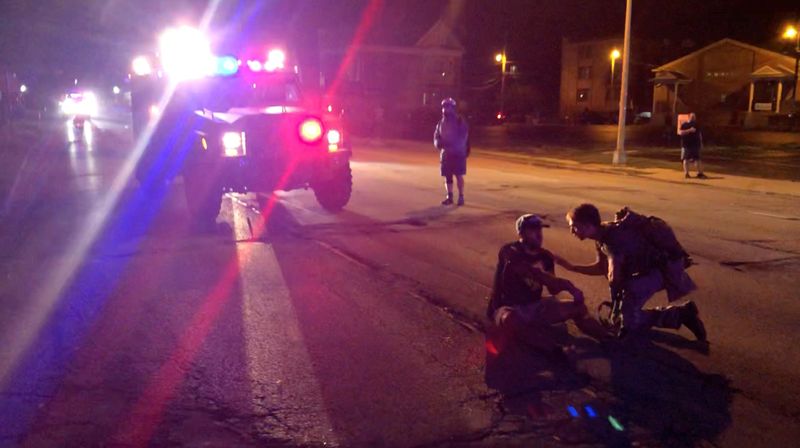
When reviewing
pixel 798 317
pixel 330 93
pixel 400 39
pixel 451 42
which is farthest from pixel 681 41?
pixel 798 317

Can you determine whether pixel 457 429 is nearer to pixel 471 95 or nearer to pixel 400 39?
pixel 400 39

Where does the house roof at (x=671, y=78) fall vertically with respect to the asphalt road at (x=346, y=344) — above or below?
above

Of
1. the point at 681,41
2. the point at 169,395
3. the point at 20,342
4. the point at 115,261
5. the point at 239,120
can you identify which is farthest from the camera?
the point at 681,41

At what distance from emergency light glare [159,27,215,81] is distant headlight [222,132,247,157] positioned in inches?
74.6

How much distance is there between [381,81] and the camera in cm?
5988

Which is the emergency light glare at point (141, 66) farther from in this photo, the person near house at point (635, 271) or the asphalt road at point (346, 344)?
the person near house at point (635, 271)

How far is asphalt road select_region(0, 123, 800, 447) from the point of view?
457cm

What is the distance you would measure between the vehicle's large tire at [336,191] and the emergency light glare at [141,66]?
5117 mm

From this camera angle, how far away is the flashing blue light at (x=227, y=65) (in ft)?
40.1

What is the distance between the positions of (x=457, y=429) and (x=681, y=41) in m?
65.8

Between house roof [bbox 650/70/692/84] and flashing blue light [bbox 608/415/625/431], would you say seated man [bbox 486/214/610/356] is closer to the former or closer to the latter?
flashing blue light [bbox 608/415/625/431]

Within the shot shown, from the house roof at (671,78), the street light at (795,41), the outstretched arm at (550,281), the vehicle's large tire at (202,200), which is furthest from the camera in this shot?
the house roof at (671,78)

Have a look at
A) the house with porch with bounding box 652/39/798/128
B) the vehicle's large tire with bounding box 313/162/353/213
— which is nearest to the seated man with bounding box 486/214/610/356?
the vehicle's large tire with bounding box 313/162/353/213

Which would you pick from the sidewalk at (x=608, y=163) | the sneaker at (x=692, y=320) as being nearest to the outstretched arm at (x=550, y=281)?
the sneaker at (x=692, y=320)
